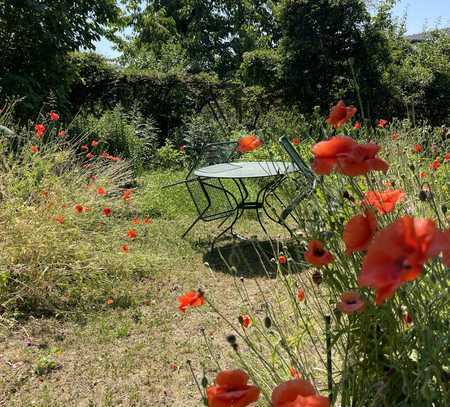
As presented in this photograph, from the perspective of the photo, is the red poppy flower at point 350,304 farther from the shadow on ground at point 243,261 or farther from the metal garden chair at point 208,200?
the metal garden chair at point 208,200

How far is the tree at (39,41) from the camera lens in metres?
8.30

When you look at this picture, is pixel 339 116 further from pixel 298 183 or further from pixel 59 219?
pixel 59 219

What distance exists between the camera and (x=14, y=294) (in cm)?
330

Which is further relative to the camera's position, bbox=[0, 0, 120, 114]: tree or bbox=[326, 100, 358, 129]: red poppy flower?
bbox=[0, 0, 120, 114]: tree

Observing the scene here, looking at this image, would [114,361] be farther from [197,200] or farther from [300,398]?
[197,200]

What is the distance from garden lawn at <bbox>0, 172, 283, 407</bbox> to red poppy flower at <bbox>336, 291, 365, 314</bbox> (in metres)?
0.61

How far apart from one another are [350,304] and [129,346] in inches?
83.8

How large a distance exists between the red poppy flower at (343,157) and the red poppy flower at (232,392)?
1.35 feet

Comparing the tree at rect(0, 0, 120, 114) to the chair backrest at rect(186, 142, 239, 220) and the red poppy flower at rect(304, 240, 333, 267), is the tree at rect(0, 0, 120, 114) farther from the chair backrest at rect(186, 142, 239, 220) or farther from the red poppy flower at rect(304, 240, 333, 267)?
the red poppy flower at rect(304, 240, 333, 267)

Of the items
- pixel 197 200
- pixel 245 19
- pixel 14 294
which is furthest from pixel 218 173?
pixel 245 19

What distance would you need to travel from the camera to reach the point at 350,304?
1.09 metres

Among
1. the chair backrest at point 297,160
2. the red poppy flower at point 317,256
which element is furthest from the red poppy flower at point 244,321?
the chair backrest at point 297,160

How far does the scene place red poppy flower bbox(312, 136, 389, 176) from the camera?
0.99 m

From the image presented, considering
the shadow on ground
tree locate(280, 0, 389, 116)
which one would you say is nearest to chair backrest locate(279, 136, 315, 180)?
the shadow on ground
